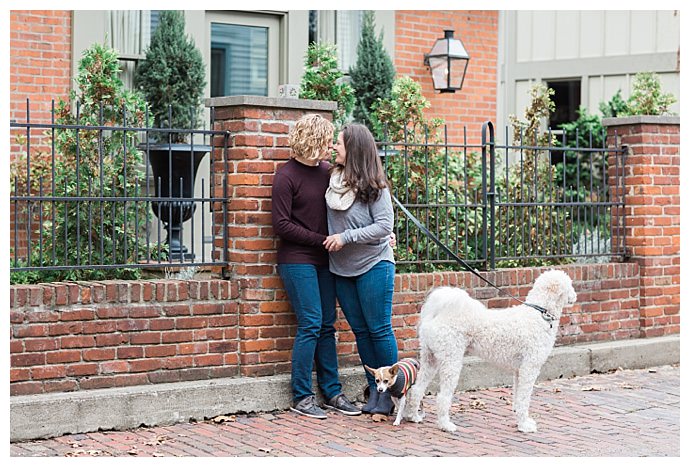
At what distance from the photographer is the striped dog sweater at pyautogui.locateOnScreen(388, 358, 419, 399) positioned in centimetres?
682

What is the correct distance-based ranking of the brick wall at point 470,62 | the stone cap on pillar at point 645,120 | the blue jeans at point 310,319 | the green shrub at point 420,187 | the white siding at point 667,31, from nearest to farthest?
the blue jeans at point 310,319 → the green shrub at point 420,187 → the stone cap on pillar at point 645,120 → the brick wall at point 470,62 → the white siding at point 667,31

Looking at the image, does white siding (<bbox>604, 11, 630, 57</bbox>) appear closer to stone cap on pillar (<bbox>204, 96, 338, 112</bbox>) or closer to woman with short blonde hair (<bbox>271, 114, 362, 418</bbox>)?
stone cap on pillar (<bbox>204, 96, 338, 112</bbox>)

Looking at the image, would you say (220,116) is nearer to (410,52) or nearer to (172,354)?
(172,354)

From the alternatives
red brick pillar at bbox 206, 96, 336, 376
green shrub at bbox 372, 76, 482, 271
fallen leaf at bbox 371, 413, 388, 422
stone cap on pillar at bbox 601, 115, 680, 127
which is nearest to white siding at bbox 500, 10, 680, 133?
stone cap on pillar at bbox 601, 115, 680, 127

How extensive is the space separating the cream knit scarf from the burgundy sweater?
96 millimetres

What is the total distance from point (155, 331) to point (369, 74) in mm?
5936

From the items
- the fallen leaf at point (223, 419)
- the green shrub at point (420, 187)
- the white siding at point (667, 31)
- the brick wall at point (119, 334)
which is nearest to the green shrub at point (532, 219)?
the green shrub at point (420, 187)

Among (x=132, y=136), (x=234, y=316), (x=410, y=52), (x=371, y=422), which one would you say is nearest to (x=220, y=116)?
(x=132, y=136)

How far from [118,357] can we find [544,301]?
292 cm

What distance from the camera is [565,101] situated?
17.7 metres

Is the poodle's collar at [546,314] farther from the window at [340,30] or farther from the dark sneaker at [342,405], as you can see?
the window at [340,30]

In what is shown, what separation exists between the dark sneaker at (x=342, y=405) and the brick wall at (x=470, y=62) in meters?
6.17

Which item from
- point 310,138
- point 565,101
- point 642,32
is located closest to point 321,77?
point 310,138

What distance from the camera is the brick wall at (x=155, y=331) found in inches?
260
